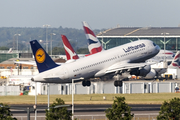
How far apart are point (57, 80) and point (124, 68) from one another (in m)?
12.8

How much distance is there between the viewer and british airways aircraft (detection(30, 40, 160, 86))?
79000mm

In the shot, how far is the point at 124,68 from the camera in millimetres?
85750

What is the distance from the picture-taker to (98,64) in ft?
275

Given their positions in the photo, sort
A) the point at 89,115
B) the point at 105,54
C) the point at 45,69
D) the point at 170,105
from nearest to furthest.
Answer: the point at 170,105
the point at 89,115
the point at 45,69
the point at 105,54

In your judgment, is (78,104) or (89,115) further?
(78,104)

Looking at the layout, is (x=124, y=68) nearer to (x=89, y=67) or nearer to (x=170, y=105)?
(x=89, y=67)

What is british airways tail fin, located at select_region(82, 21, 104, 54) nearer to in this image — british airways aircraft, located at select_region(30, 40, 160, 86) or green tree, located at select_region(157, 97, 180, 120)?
british airways aircraft, located at select_region(30, 40, 160, 86)

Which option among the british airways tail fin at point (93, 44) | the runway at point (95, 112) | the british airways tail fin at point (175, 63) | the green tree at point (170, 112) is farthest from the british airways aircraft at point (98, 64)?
the british airways tail fin at point (175, 63)

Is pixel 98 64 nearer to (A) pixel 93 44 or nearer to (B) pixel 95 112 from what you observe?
(B) pixel 95 112

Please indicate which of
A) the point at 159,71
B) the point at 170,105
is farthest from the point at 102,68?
the point at 159,71

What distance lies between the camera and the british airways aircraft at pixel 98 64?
259ft

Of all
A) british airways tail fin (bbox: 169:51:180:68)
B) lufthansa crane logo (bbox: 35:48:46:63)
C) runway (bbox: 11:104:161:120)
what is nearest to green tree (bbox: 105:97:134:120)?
runway (bbox: 11:104:161:120)

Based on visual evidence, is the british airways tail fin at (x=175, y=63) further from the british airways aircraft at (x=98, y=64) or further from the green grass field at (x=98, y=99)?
the british airways aircraft at (x=98, y=64)

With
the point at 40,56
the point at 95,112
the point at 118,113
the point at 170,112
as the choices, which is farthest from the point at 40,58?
the point at 170,112
